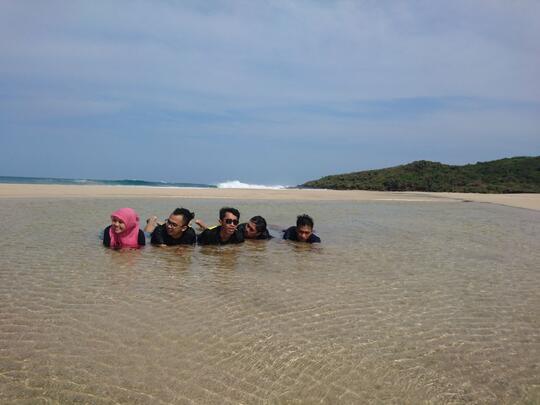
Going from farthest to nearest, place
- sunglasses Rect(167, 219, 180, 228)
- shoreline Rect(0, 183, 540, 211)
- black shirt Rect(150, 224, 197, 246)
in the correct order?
shoreline Rect(0, 183, 540, 211)
black shirt Rect(150, 224, 197, 246)
sunglasses Rect(167, 219, 180, 228)

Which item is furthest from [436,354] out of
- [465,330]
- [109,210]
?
[109,210]

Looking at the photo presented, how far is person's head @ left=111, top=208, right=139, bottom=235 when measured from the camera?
852 centimetres

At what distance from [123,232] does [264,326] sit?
519cm

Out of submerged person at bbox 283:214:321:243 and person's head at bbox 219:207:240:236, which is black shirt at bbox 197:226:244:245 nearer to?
person's head at bbox 219:207:240:236

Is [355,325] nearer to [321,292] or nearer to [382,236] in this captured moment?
[321,292]

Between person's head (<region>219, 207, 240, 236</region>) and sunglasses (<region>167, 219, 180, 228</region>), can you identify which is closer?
sunglasses (<region>167, 219, 180, 228</region>)

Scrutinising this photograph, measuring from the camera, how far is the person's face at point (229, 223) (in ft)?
30.9

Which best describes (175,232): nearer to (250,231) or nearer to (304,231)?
(250,231)

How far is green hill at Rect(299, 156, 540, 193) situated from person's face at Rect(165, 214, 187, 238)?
115 feet

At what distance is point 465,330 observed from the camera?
14.5 feet

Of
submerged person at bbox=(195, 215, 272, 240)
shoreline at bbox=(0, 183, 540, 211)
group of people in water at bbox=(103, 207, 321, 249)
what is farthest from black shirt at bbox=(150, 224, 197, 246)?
shoreline at bbox=(0, 183, 540, 211)

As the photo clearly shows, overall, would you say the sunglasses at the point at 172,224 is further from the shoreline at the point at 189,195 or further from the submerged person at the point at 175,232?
the shoreline at the point at 189,195

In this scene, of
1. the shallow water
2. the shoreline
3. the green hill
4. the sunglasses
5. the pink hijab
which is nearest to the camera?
the shallow water

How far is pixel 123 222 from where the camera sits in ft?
28.1
